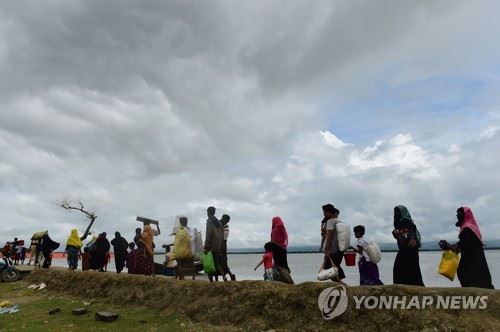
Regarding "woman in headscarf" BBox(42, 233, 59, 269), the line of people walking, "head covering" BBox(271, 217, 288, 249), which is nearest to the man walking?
"head covering" BBox(271, 217, 288, 249)

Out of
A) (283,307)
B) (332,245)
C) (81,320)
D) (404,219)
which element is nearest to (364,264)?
(332,245)

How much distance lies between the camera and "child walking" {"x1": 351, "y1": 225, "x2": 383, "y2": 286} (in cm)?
988

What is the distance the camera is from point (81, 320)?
40.7ft

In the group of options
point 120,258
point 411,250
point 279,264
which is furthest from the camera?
point 120,258

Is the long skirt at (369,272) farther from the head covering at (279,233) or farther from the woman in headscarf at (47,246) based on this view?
the woman in headscarf at (47,246)

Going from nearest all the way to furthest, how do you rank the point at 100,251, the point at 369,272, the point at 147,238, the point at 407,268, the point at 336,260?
the point at 407,268, the point at 336,260, the point at 369,272, the point at 147,238, the point at 100,251

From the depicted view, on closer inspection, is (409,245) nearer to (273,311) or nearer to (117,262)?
(273,311)

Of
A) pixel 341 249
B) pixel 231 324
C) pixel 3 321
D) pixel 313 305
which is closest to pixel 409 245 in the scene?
pixel 341 249

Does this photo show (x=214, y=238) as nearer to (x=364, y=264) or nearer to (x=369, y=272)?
(x=364, y=264)

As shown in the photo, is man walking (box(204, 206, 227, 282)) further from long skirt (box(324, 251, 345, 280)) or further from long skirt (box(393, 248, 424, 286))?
long skirt (box(393, 248, 424, 286))

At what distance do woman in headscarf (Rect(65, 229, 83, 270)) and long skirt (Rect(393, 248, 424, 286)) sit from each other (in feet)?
49.6

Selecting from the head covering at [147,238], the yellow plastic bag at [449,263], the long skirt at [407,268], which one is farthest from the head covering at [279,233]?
the head covering at [147,238]

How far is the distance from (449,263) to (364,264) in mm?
1764

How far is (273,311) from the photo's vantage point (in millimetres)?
10375
